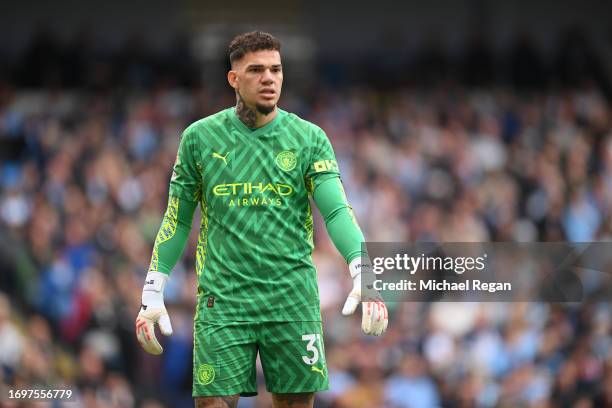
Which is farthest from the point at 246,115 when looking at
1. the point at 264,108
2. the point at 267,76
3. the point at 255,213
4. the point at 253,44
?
the point at 255,213

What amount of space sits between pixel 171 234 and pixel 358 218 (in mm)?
9234

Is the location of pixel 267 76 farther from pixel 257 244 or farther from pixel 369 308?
pixel 369 308

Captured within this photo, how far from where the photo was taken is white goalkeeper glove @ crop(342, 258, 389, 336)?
18.9ft

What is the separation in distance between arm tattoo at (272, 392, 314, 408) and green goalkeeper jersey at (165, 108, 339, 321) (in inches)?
16.6

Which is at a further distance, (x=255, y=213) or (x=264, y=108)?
(x=264, y=108)

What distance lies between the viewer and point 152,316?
20.4 feet

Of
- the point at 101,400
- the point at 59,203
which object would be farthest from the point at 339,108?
the point at 101,400

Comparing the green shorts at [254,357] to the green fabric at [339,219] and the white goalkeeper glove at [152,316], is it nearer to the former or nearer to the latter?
the white goalkeeper glove at [152,316]

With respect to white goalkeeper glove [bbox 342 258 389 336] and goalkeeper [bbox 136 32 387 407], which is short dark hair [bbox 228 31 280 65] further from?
white goalkeeper glove [bbox 342 258 389 336]

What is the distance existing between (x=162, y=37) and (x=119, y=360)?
954 cm

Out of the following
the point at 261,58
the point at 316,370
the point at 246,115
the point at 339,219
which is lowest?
the point at 316,370

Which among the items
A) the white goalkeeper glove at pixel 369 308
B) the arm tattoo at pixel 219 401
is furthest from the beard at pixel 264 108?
the arm tattoo at pixel 219 401

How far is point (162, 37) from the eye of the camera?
2122cm

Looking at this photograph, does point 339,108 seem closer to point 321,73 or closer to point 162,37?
point 321,73
